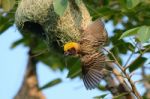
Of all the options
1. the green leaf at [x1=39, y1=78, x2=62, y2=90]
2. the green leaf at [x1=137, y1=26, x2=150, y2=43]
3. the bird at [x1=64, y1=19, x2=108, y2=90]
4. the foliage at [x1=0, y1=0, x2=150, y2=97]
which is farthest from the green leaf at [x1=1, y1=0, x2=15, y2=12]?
the green leaf at [x1=39, y1=78, x2=62, y2=90]

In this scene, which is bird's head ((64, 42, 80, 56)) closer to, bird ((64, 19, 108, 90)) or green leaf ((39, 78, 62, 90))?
bird ((64, 19, 108, 90))

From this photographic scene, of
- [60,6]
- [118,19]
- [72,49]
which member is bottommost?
[118,19]

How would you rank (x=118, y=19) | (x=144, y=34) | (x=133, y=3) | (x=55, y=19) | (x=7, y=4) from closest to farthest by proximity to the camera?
(x=144, y=34)
(x=133, y=3)
(x=55, y=19)
(x=7, y=4)
(x=118, y=19)

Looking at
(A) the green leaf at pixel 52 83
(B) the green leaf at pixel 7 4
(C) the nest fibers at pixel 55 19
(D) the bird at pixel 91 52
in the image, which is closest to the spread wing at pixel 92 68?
(D) the bird at pixel 91 52

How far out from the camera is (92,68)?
2562mm

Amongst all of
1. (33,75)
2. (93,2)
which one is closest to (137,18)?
(93,2)

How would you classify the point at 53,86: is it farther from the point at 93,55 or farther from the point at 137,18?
the point at 93,55

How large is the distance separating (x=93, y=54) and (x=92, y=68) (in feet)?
0.19

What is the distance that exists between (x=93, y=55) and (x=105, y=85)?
922 millimetres

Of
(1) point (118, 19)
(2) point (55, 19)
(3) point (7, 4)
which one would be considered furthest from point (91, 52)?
(1) point (118, 19)

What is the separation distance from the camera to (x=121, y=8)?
3.12m

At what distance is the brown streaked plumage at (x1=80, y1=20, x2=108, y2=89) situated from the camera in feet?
8.38

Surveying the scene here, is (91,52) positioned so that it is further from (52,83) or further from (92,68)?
(52,83)

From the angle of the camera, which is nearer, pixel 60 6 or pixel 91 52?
pixel 60 6
